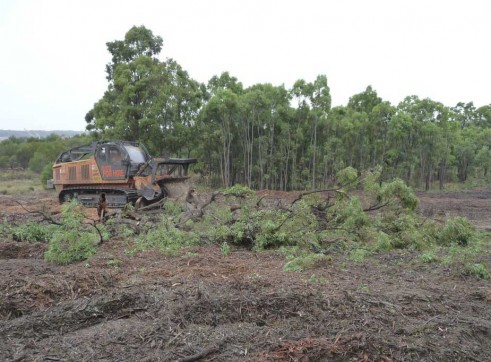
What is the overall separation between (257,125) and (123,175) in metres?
15.0

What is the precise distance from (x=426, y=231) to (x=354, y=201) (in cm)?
152

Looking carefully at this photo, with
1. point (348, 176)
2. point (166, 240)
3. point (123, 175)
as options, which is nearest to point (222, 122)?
point (123, 175)

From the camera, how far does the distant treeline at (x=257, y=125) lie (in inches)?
995

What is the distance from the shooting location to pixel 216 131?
2755 cm

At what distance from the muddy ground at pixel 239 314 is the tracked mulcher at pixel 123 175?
29.7ft

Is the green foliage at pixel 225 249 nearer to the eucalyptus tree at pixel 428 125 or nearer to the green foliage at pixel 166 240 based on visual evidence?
the green foliage at pixel 166 240

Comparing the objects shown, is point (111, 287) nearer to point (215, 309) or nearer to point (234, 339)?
point (215, 309)

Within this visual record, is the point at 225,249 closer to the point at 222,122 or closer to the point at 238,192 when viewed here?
the point at 238,192

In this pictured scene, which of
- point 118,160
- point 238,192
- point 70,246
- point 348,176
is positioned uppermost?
point 118,160

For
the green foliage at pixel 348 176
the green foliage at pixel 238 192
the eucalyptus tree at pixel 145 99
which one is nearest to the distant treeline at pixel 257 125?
the eucalyptus tree at pixel 145 99

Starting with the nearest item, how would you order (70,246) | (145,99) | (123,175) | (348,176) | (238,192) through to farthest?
(70,246) → (348,176) → (238,192) → (123,175) → (145,99)

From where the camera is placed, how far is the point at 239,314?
13.7ft

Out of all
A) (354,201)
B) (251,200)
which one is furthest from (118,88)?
(354,201)

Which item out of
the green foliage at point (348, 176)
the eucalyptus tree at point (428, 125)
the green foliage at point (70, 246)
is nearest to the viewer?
the green foliage at point (70, 246)
